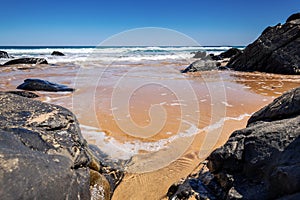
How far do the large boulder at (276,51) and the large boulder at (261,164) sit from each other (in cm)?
1197

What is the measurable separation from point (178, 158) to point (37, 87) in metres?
5.98

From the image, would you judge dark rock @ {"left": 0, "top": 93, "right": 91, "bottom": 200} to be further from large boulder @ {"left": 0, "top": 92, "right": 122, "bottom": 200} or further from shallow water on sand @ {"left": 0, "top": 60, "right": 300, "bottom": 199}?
shallow water on sand @ {"left": 0, "top": 60, "right": 300, "bottom": 199}

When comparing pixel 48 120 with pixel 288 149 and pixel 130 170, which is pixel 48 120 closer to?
pixel 130 170

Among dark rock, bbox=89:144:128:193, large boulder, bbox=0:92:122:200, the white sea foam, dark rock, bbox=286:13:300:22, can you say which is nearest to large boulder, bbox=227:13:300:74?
dark rock, bbox=286:13:300:22

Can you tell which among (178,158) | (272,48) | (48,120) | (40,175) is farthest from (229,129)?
(272,48)

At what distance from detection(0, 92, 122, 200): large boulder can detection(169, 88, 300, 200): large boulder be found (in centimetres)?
88

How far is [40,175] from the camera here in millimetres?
1731

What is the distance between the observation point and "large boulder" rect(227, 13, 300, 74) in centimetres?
1280

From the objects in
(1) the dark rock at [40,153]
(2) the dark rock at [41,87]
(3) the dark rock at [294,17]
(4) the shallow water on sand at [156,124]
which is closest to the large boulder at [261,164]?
(4) the shallow water on sand at [156,124]

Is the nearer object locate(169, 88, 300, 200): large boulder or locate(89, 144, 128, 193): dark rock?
locate(169, 88, 300, 200): large boulder

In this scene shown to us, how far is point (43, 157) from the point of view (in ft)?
6.22

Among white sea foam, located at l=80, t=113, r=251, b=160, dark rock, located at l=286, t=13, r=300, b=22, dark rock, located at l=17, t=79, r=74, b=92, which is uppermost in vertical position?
dark rock, located at l=286, t=13, r=300, b=22

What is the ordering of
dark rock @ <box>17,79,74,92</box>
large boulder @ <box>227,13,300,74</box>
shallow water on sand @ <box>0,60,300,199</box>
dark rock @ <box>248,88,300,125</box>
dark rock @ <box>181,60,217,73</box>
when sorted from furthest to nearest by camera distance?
dark rock @ <box>181,60,217,73</box> → large boulder @ <box>227,13,300,74</box> → dark rock @ <box>17,79,74,92</box> → shallow water on sand @ <box>0,60,300,199</box> → dark rock @ <box>248,88,300,125</box>

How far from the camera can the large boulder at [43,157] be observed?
164 cm
